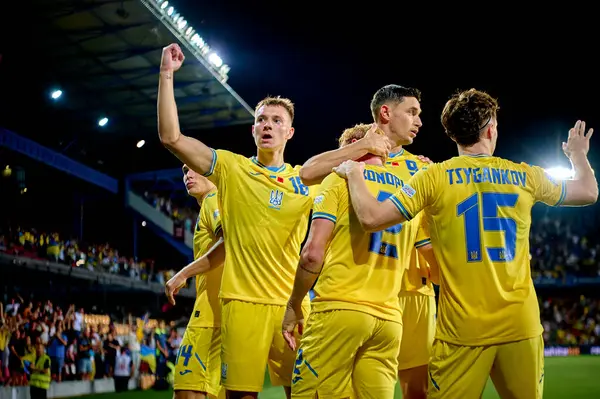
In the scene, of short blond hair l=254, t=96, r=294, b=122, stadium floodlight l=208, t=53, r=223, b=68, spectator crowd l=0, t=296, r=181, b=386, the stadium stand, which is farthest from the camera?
stadium floodlight l=208, t=53, r=223, b=68

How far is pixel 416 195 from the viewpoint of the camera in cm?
375

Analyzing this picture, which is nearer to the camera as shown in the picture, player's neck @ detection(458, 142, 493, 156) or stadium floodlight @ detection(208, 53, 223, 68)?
player's neck @ detection(458, 142, 493, 156)

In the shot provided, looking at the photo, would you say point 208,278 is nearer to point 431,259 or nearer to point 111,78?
point 431,259

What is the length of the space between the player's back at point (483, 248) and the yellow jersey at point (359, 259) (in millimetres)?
473

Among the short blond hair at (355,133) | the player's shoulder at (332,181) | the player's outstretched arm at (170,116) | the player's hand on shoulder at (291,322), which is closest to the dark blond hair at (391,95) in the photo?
the short blond hair at (355,133)

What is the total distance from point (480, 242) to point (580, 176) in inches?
33.7

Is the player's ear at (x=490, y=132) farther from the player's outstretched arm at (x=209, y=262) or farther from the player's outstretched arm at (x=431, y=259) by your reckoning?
Answer: the player's outstretched arm at (x=209, y=262)

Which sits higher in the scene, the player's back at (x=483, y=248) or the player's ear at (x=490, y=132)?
the player's ear at (x=490, y=132)

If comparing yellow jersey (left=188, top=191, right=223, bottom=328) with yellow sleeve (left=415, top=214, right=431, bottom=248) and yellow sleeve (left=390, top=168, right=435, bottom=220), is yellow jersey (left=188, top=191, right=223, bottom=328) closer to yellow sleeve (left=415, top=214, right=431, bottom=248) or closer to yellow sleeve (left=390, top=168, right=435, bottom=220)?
yellow sleeve (left=415, top=214, right=431, bottom=248)

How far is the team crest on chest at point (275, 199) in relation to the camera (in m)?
4.93

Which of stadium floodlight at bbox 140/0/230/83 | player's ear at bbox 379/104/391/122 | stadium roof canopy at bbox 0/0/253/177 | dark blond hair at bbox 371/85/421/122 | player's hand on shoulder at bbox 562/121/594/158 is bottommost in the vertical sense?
player's hand on shoulder at bbox 562/121/594/158

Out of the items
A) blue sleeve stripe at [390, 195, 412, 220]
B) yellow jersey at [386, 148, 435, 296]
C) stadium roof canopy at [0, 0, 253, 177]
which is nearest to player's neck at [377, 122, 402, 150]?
yellow jersey at [386, 148, 435, 296]

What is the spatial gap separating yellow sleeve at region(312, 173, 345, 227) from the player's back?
683 mm

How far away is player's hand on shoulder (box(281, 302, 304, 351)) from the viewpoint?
440cm
